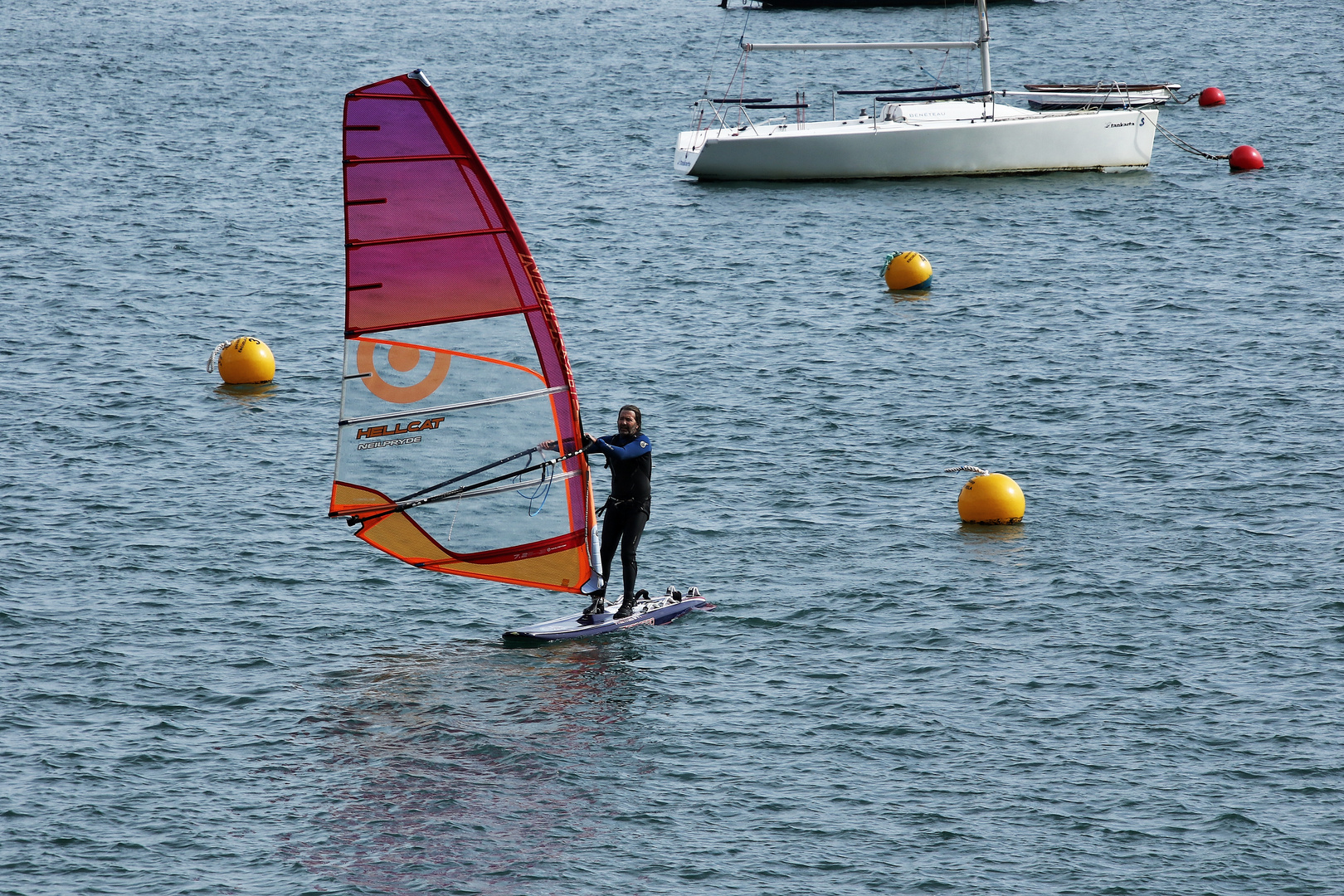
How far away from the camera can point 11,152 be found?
4838 cm

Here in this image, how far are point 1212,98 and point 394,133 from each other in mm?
45352

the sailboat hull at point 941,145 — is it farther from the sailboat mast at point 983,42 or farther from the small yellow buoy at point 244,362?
the small yellow buoy at point 244,362

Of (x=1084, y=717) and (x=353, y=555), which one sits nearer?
(x=1084, y=717)

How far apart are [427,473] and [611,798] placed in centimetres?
521

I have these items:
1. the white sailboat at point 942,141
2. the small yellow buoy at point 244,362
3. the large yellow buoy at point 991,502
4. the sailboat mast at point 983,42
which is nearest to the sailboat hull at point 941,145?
the white sailboat at point 942,141

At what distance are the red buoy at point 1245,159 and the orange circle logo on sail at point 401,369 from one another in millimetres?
34201

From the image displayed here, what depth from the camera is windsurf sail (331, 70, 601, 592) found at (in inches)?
661

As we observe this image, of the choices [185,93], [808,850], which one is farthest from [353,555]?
Answer: [185,93]

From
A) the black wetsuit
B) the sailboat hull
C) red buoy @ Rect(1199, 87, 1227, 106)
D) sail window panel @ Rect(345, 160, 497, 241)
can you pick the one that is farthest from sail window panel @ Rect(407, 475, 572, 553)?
red buoy @ Rect(1199, 87, 1227, 106)

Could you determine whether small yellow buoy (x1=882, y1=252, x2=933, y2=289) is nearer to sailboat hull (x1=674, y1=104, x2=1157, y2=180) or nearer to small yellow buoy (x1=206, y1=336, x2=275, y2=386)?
sailboat hull (x1=674, y1=104, x2=1157, y2=180)

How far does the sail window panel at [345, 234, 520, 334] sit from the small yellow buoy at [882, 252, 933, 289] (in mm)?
17700

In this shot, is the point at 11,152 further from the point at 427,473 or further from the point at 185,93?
the point at 427,473

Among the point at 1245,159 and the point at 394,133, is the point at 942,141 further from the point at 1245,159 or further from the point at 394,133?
the point at 394,133

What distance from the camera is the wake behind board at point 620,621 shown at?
706 inches
